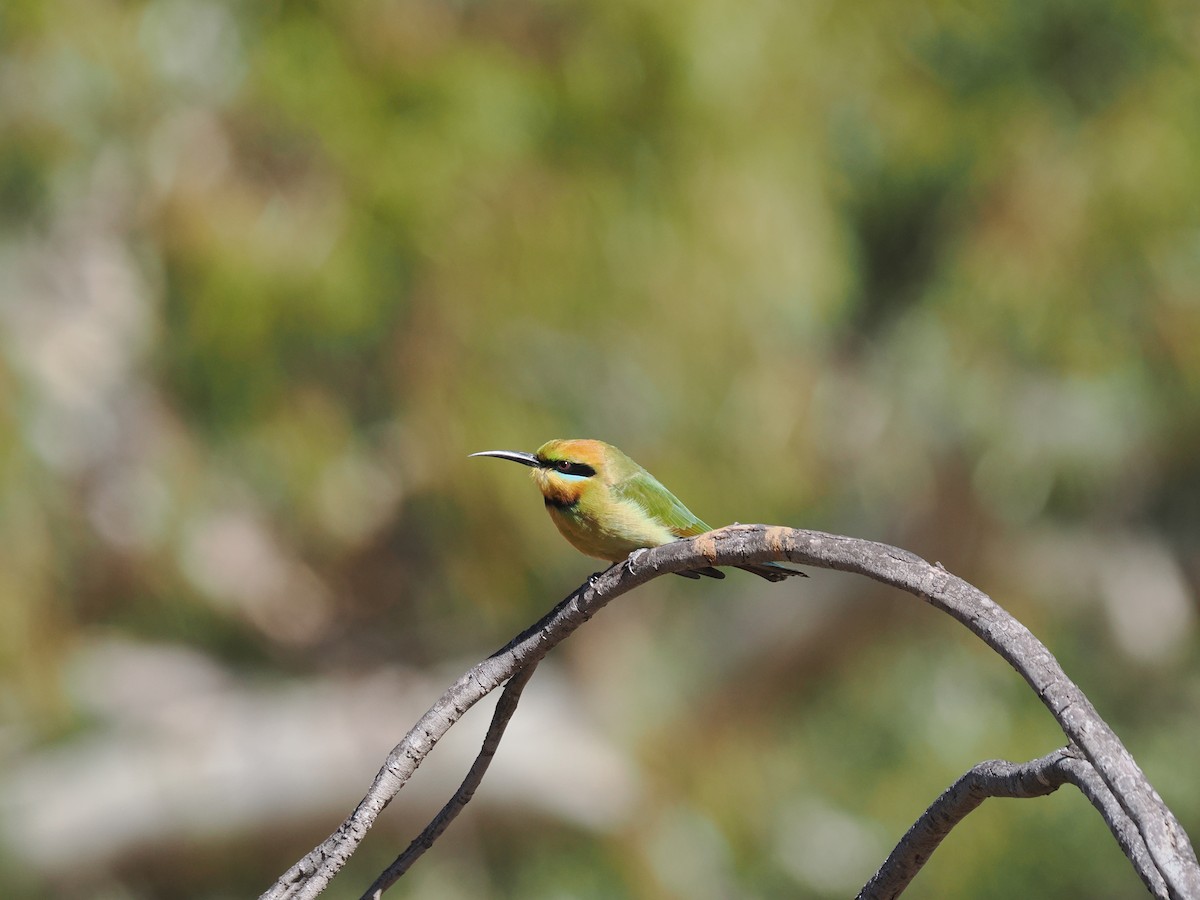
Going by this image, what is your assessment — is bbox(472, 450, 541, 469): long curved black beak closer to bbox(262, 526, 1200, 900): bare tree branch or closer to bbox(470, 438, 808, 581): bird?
bbox(470, 438, 808, 581): bird

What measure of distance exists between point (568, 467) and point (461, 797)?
716mm

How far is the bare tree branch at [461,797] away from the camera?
0.88 metres

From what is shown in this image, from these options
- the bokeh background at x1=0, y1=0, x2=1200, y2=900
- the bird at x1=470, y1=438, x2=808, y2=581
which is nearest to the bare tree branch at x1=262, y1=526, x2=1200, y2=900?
the bird at x1=470, y1=438, x2=808, y2=581

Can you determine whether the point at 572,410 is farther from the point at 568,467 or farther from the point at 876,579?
the point at 876,579

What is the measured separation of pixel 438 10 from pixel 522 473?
1.39 m

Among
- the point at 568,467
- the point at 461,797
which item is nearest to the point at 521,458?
the point at 568,467

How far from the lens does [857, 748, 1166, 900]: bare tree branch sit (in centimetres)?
64

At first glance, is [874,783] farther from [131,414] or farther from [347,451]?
[131,414]

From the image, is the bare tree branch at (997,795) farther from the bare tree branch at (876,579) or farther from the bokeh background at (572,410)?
the bokeh background at (572,410)

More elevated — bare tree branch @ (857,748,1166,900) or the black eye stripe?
the black eye stripe

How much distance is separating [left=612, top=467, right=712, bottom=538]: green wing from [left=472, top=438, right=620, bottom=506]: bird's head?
3cm

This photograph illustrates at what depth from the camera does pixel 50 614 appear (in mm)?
4176

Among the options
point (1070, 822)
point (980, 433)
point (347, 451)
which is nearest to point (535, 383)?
point (347, 451)

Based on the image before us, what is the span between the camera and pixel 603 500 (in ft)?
5.04
